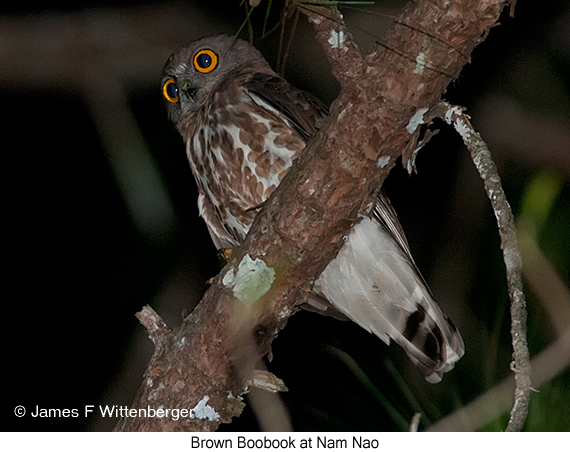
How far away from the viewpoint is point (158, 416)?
2.08 metres

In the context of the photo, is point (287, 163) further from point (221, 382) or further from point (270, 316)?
point (221, 382)

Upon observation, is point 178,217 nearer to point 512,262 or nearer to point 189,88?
point 189,88

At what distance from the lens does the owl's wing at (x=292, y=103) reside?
8.40 feet

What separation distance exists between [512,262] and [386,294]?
1.17 m

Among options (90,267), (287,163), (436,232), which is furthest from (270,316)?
(90,267)

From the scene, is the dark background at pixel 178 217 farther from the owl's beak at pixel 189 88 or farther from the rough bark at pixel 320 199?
the owl's beak at pixel 189 88

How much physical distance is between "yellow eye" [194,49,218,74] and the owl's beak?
9 centimetres

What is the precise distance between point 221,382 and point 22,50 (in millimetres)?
1206

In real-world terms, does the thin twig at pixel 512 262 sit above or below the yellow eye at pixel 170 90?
above

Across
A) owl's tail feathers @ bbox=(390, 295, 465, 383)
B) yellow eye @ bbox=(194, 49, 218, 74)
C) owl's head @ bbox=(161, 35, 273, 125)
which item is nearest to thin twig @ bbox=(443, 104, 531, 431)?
owl's tail feathers @ bbox=(390, 295, 465, 383)

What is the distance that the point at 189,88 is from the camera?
131 inches

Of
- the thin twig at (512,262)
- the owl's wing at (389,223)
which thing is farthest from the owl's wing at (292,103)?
the thin twig at (512,262)

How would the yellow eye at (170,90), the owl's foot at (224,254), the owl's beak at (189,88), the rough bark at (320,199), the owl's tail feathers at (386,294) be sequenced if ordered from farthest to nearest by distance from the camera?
1. the yellow eye at (170,90)
2. the owl's beak at (189,88)
3. the owl's foot at (224,254)
4. the owl's tail feathers at (386,294)
5. the rough bark at (320,199)

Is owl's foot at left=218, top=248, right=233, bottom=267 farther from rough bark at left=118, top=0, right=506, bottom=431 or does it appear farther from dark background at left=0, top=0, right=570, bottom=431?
rough bark at left=118, top=0, right=506, bottom=431
